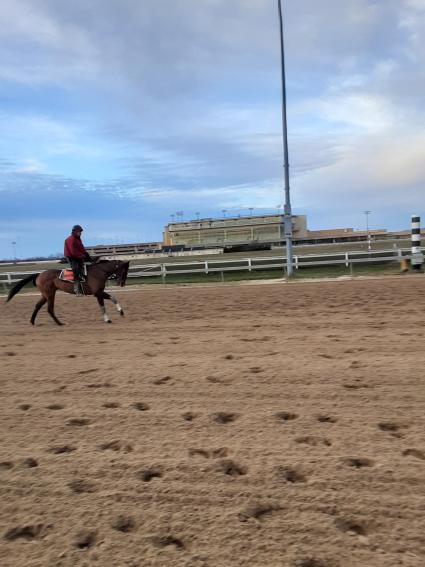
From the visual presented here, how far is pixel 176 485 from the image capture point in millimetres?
2926

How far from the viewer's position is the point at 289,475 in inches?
117

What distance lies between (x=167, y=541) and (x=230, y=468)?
795 mm

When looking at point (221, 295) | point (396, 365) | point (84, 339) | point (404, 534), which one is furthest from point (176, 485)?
point (221, 295)

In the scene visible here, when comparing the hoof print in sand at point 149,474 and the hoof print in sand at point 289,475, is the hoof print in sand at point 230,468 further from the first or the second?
the hoof print in sand at point 149,474

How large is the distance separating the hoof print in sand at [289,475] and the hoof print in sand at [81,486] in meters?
1.24

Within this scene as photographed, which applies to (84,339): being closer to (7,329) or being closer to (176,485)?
(7,329)

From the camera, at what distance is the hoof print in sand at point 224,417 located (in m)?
3.94

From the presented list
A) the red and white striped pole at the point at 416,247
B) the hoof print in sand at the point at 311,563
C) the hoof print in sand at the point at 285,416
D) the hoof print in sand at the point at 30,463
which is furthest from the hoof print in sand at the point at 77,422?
the red and white striped pole at the point at 416,247

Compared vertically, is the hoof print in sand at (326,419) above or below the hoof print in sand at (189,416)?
below

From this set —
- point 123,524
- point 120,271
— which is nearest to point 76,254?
point 120,271

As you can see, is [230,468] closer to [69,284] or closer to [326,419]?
[326,419]

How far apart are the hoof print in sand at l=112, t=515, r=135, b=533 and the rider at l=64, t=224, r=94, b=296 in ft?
26.6

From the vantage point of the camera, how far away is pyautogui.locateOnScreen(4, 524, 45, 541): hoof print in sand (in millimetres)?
2494

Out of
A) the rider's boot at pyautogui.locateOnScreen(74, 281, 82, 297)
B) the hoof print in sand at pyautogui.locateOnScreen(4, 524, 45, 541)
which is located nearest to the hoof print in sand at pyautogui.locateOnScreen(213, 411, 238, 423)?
the hoof print in sand at pyautogui.locateOnScreen(4, 524, 45, 541)
